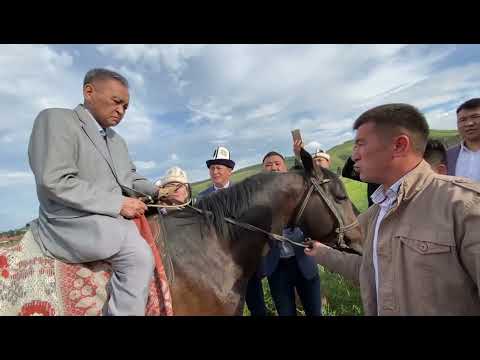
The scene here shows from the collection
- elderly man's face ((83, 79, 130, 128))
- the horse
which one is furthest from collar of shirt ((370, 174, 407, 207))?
elderly man's face ((83, 79, 130, 128))

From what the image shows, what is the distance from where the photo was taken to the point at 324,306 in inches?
215

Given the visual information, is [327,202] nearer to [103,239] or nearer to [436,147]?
[436,147]

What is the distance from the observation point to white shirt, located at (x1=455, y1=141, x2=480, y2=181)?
396 centimetres

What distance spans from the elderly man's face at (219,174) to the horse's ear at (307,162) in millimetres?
1938

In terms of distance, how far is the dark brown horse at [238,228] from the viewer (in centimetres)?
276

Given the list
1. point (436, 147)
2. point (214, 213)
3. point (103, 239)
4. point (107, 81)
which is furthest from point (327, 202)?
point (107, 81)

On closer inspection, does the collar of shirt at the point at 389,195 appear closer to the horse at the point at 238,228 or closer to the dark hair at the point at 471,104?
the horse at the point at 238,228

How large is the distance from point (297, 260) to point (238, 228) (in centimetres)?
142

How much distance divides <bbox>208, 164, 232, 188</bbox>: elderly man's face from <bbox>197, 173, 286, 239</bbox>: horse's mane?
69.9 inches

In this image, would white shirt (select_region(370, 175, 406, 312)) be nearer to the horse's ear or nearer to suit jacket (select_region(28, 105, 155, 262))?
the horse's ear

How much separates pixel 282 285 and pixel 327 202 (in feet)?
5.07

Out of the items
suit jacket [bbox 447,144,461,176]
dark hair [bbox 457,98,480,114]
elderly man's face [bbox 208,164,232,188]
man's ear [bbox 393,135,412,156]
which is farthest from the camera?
elderly man's face [bbox 208,164,232,188]

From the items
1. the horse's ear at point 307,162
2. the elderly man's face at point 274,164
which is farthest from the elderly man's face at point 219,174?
the horse's ear at point 307,162

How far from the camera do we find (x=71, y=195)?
215 centimetres
